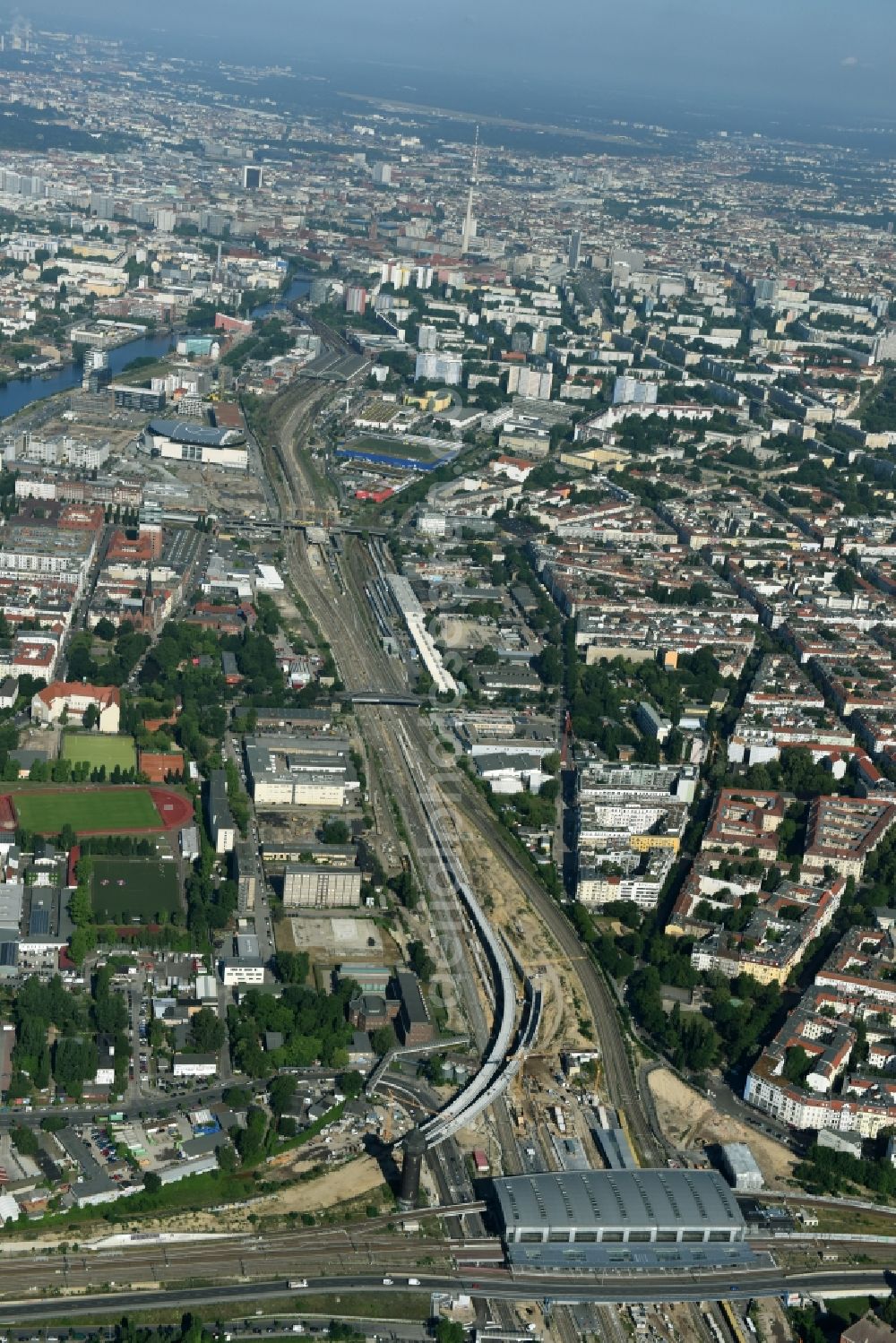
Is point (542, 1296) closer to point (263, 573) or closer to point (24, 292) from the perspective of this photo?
Answer: point (263, 573)

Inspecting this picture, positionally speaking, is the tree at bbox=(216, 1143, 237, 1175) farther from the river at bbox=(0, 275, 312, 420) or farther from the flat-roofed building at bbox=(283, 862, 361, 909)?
the river at bbox=(0, 275, 312, 420)

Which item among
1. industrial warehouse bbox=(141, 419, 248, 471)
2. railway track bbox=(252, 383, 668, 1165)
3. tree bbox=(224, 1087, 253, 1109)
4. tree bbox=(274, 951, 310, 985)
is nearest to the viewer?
tree bbox=(224, 1087, 253, 1109)

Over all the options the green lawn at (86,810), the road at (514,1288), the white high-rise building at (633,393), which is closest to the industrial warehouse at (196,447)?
the white high-rise building at (633,393)

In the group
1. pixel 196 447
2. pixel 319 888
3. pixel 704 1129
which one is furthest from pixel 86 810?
pixel 196 447

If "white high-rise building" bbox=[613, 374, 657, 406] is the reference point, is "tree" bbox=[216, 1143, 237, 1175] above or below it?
above

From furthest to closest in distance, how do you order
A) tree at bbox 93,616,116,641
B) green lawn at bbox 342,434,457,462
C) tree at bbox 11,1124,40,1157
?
green lawn at bbox 342,434,457,462 < tree at bbox 93,616,116,641 < tree at bbox 11,1124,40,1157

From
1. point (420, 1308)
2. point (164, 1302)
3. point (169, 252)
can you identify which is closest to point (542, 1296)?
point (420, 1308)

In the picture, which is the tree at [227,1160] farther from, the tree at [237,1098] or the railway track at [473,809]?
the railway track at [473,809]

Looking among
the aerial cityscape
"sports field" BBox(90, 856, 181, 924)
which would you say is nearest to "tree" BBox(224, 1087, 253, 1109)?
the aerial cityscape
